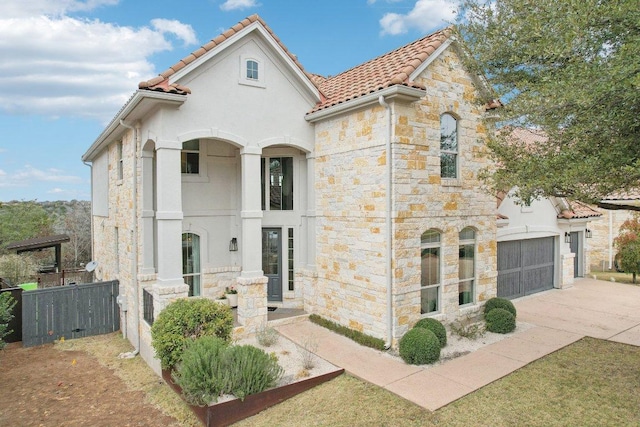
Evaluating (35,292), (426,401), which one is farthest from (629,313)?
(35,292)

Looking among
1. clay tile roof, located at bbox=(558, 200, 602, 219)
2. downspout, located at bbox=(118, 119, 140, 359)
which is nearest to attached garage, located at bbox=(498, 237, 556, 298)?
clay tile roof, located at bbox=(558, 200, 602, 219)

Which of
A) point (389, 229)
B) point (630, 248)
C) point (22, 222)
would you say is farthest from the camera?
point (22, 222)

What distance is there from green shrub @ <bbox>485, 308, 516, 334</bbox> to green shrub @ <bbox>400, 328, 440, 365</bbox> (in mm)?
2693

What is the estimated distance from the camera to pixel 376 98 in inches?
360

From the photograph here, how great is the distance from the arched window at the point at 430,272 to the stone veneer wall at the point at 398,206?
0.68 ft

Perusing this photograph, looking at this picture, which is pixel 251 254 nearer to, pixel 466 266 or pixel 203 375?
pixel 203 375

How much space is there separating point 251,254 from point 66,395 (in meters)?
4.92

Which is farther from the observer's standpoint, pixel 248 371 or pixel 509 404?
pixel 248 371

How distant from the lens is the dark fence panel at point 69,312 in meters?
11.5

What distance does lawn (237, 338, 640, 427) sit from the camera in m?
6.33

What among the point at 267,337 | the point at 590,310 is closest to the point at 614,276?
the point at 590,310

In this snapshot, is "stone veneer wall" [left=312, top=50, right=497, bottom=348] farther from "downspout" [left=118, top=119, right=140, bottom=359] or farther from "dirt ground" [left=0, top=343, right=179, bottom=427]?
"dirt ground" [left=0, top=343, right=179, bottom=427]

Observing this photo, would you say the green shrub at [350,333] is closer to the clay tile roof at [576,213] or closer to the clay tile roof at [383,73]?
the clay tile roof at [383,73]

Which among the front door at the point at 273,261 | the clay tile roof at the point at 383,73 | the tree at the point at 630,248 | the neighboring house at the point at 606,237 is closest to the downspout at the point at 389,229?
the clay tile roof at the point at 383,73
